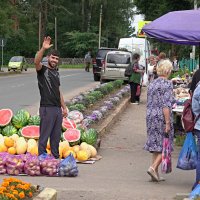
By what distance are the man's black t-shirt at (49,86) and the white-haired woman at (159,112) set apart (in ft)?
4.89

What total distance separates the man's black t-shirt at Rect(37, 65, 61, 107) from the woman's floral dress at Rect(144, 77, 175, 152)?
1489 mm

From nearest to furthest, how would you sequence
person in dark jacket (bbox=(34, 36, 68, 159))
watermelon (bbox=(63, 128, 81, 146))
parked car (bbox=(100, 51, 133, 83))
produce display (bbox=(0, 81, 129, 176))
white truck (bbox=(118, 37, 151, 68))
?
1. produce display (bbox=(0, 81, 129, 176))
2. person in dark jacket (bbox=(34, 36, 68, 159))
3. watermelon (bbox=(63, 128, 81, 146))
4. parked car (bbox=(100, 51, 133, 83))
5. white truck (bbox=(118, 37, 151, 68))

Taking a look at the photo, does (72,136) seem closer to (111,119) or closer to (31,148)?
(31,148)

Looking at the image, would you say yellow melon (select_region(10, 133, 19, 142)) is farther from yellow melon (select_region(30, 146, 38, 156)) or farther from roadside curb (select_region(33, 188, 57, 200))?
roadside curb (select_region(33, 188, 57, 200))

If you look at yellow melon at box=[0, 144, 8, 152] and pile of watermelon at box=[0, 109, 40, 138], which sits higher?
pile of watermelon at box=[0, 109, 40, 138]

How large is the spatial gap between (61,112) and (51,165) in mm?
922

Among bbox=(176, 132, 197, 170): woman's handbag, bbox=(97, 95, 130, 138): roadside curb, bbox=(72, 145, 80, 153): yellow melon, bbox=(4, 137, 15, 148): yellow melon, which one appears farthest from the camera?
bbox=(97, 95, 130, 138): roadside curb

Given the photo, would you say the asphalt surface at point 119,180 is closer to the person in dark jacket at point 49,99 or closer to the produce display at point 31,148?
the produce display at point 31,148

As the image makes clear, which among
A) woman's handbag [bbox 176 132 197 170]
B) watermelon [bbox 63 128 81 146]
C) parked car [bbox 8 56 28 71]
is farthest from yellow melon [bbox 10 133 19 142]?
parked car [bbox 8 56 28 71]

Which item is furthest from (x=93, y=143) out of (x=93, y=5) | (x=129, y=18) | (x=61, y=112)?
(x=129, y=18)

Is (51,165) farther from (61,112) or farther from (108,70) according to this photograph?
(108,70)

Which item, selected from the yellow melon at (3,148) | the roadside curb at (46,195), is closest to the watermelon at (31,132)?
the yellow melon at (3,148)

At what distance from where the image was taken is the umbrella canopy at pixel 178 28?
990 centimetres

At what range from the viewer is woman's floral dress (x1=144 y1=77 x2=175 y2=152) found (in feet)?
26.7
